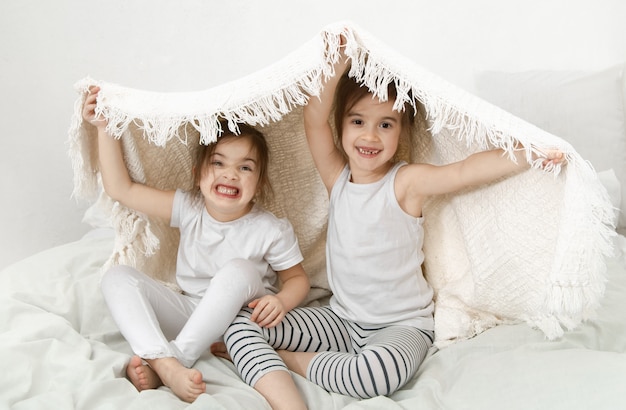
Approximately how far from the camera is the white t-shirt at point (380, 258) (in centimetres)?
129

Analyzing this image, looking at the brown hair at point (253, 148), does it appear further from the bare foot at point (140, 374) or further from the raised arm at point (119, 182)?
the bare foot at point (140, 374)

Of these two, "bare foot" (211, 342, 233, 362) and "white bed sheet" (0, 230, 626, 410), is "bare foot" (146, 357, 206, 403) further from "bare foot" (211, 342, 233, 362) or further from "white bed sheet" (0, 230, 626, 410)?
"bare foot" (211, 342, 233, 362)

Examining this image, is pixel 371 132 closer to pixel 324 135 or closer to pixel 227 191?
pixel 324 135

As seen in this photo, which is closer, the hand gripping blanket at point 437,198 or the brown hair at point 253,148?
the hand gripping blanket at point 437,198

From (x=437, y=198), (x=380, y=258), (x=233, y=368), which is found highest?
(x=437, y=198)

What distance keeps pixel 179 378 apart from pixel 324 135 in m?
0.57

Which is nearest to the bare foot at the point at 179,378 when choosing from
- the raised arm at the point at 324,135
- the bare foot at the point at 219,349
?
the bare foot at the point at 219,349

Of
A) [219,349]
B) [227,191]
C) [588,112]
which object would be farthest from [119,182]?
[588,112]

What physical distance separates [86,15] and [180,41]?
0.28 metres

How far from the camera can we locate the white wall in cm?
189

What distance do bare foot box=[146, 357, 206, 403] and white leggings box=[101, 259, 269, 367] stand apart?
0.02 m

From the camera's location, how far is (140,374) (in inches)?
42.9

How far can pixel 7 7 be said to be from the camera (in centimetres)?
182

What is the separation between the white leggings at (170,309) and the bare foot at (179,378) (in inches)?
0.7
